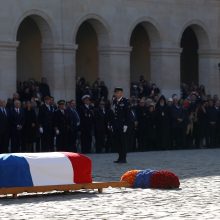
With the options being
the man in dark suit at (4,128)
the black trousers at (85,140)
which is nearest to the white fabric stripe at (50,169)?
the man in dark suit at (4,128)

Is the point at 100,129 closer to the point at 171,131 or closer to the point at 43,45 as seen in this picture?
the point at 171,131

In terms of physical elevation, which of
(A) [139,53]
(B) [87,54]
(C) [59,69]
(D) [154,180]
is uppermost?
(A) [139,53]

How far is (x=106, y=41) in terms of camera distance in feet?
122

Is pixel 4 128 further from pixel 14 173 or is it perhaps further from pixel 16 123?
pixel 14 173

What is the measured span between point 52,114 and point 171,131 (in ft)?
19.1

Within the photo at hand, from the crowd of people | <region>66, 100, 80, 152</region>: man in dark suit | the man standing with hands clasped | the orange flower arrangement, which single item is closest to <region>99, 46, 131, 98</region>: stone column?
the crowd of people

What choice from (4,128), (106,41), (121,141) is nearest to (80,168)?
(121,141)

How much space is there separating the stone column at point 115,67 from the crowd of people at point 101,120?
32.3 inches

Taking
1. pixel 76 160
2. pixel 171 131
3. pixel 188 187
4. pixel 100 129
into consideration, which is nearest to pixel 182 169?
pixel 188 187

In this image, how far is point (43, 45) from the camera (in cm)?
3525

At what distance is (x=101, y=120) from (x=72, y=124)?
6.08 feet

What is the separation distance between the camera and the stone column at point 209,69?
41.3m

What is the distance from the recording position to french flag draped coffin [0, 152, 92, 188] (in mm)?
15734

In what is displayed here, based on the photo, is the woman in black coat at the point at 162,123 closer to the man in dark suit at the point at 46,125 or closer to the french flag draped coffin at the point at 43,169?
the man in dark suit at the point at 46,125
